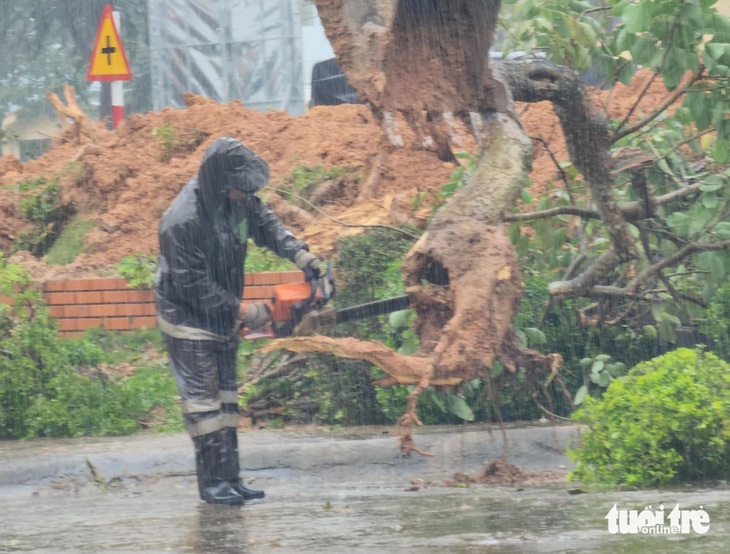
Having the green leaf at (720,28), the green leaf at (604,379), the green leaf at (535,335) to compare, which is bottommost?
the green leaf at (604,379)

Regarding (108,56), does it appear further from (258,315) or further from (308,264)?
(258,315)

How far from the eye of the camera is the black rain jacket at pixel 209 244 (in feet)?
21.8

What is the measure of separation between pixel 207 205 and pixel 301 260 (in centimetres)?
58

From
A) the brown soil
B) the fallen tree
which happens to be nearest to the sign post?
the brown soil

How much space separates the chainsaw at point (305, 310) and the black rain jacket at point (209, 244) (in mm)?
257

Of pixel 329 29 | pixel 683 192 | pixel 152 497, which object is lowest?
pixel 152 497

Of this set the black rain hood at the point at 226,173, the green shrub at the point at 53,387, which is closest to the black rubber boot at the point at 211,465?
the black rain hood at the point at 226,173

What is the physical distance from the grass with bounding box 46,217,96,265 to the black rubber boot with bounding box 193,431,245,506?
14.6ft

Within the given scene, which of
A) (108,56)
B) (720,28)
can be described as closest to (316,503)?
(720,28)

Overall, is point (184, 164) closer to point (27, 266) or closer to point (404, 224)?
point (27, 266)

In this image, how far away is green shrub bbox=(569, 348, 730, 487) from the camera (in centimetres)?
607

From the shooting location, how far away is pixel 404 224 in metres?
9.23

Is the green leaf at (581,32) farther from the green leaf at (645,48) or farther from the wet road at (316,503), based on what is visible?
the wet road at (316,503)

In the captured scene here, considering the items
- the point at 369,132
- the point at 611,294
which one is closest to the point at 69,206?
the point at 369,132
